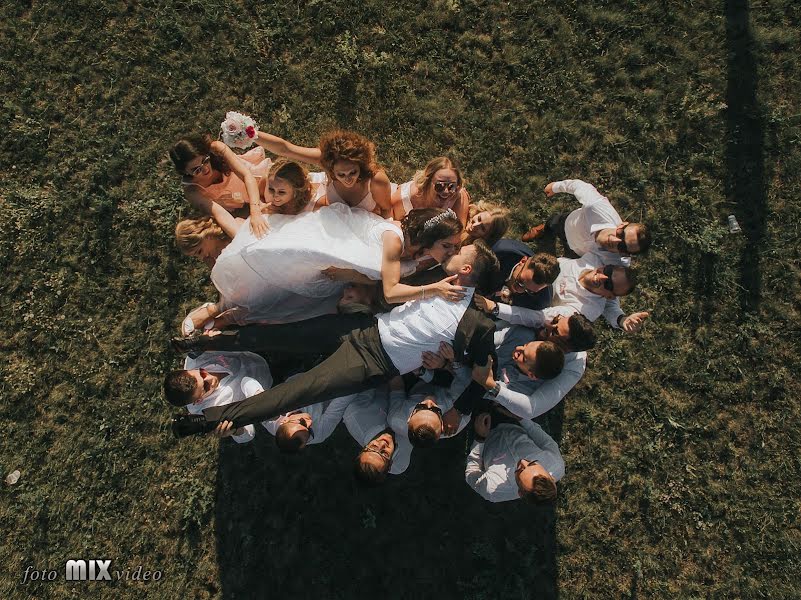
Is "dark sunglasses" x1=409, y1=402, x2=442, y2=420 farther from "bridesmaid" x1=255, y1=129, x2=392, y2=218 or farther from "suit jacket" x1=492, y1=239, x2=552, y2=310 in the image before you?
"bridesmaid" x1=255, y1=129, x2=392, y2=218

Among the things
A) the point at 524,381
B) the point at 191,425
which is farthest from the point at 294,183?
the point at 524,381

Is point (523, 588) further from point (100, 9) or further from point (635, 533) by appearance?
point (100, 9)

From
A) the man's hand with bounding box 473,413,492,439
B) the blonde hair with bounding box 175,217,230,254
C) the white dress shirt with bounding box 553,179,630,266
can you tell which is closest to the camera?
the blonde hair with bounding box 175,217,230,254

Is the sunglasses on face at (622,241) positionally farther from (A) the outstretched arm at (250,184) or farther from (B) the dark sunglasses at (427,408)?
(A) the outstretched arm at (250,184)

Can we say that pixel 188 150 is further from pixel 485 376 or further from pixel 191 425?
pixel 485 376

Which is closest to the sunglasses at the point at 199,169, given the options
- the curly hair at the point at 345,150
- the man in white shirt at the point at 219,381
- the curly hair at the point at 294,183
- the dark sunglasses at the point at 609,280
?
A: the curly hair at the point at 294,183

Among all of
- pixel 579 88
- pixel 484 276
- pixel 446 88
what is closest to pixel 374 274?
pixel 484 276

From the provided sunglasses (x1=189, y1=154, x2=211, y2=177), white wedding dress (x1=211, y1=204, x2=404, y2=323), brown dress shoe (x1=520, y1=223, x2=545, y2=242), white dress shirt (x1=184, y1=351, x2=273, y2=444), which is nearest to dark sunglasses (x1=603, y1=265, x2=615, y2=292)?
brown dress shoe (x1=520, y1=223, x2=545, y2=242)

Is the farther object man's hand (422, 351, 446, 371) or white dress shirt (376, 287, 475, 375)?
man's hand (422, 351, 446, 371)
